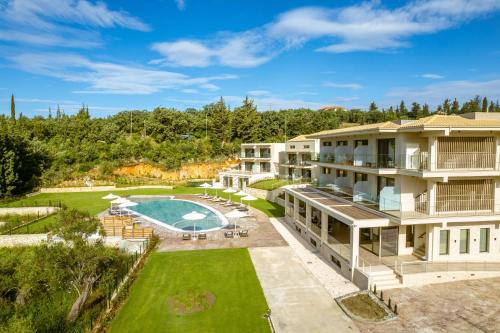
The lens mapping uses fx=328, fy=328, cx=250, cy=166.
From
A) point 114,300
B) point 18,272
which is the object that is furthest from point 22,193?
point 114,300

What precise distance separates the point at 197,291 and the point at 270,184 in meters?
31.8

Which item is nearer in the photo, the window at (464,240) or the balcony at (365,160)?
the window at (464,240)

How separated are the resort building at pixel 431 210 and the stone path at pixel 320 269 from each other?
55cm

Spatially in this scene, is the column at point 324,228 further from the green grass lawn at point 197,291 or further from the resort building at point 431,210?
the green grass lawn at point 197,291

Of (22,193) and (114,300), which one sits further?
(22,193)

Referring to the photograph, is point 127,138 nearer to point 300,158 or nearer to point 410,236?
point 300,158

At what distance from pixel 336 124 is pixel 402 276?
249 feet

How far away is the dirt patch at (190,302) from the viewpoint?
50.3ft

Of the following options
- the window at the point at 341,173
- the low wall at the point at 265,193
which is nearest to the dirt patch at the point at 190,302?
the window at the point at 341,173

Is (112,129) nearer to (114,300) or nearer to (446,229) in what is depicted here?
(114,300)

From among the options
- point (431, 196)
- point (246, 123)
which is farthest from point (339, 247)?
point (246, 123)

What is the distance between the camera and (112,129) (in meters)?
74.4

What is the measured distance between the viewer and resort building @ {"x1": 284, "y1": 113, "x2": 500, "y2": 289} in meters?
17.9

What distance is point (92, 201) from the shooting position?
43375 millimetres
